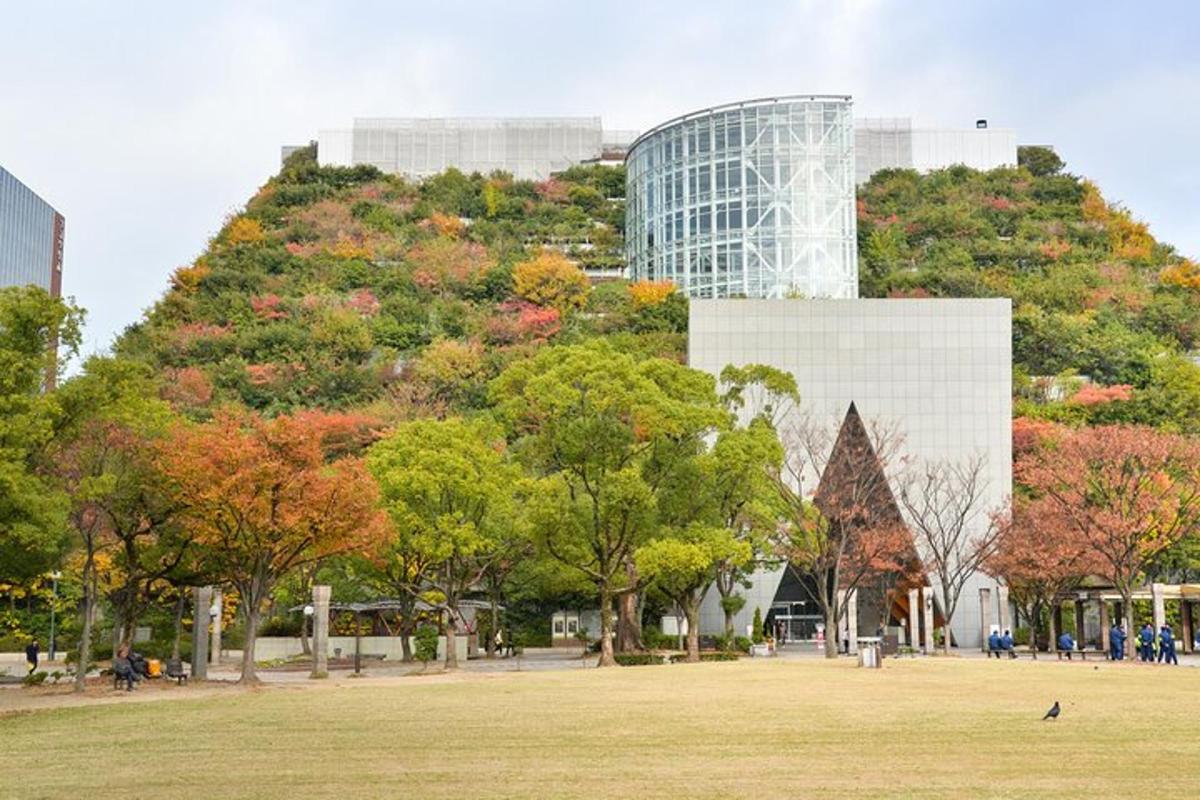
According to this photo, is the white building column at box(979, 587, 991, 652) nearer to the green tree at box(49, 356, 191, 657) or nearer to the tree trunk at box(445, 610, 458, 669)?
the tree trunk at box(445, 610, 458, 669)

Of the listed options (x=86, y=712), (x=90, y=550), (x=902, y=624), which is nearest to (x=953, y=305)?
(x=902, y=624)

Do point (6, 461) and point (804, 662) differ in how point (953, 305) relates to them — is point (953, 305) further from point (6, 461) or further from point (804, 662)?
point (6, 461)

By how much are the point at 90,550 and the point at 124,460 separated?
2.04 m

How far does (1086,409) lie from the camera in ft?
180

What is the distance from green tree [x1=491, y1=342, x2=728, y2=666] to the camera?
33.9m

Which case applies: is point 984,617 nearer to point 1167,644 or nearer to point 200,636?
point 1167,644

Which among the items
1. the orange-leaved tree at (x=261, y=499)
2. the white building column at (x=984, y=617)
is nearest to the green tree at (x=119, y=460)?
the orange-leaved tree at (x=261, y=499)

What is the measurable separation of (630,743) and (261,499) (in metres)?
15.9

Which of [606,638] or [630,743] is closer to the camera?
[630,743]

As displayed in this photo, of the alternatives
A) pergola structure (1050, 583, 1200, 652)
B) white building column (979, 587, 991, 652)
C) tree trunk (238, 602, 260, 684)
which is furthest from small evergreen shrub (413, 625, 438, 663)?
pergola structure (1050, 583, 1200, 652)

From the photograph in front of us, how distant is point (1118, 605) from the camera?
42.8 metres

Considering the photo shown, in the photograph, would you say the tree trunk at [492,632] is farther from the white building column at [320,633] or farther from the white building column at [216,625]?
the white building column at [320,633]

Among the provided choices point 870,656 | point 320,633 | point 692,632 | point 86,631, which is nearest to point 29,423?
point 86,631

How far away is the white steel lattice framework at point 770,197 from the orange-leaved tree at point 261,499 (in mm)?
43421
